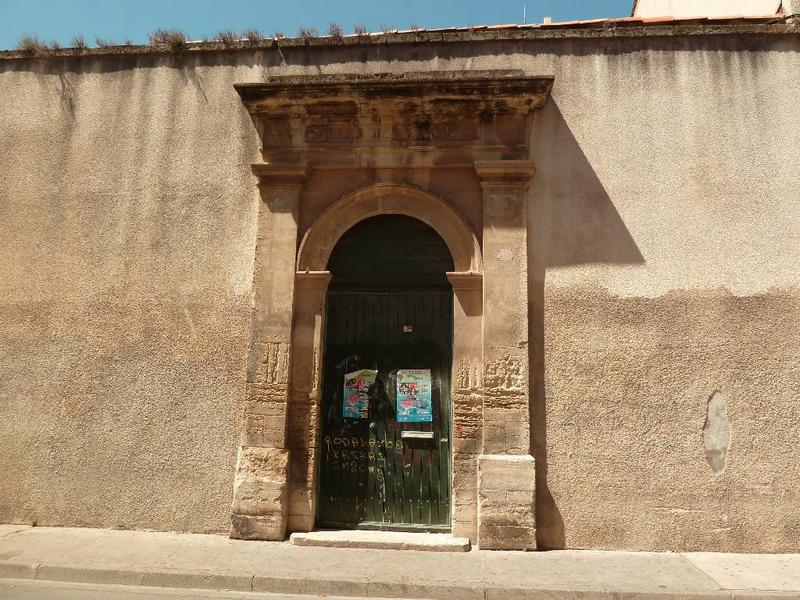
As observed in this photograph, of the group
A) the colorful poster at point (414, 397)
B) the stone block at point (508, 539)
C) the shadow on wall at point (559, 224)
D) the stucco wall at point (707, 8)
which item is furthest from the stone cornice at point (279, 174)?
the stucco wall at point (707, 8)

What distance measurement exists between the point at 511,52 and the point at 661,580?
5149 millimetres

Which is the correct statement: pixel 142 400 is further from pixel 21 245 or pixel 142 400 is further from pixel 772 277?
pixel 772 277

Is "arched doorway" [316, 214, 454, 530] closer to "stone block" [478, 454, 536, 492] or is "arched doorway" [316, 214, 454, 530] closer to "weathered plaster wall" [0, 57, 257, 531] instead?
"stone block" [478, 454, 536, 492]

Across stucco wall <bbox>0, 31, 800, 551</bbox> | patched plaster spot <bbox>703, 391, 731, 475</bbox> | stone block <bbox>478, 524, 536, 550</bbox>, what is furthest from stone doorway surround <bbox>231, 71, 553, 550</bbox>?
patched plaster spot <bbox>703, 391, 731, 475</bbox>

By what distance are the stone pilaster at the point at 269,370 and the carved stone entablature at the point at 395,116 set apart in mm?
464

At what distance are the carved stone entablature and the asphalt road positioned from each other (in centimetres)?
401

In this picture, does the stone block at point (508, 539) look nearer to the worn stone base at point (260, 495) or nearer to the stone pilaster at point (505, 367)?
the stone pilaster at point (505, 367)

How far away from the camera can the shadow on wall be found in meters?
5.26

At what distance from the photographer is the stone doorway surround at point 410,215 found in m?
5.03

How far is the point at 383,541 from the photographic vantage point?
488 centimetres

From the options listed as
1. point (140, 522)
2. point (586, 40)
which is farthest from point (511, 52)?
point (140, 522)

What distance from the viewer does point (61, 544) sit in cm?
484

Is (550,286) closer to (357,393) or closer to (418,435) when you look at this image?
(418,435)

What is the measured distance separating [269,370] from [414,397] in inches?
58.0
